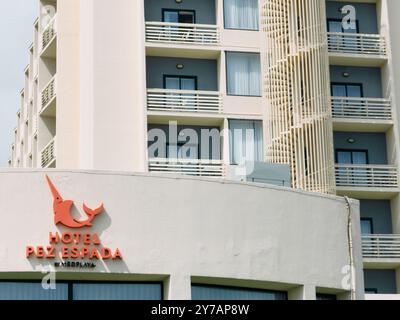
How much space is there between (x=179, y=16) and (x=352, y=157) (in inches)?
422

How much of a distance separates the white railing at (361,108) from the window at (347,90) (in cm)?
84

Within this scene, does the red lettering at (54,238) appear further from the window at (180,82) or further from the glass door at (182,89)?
the window at (180,82)

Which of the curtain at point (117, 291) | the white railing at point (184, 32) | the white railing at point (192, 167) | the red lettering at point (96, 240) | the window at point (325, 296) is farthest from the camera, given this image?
the white railing at point (184, 32)

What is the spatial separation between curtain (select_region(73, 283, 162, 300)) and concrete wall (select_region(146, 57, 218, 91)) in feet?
88.4

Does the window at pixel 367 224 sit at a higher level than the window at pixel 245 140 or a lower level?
lower

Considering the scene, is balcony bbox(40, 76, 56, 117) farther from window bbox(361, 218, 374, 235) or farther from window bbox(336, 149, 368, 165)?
window bbox(361, 218, 374, 235)

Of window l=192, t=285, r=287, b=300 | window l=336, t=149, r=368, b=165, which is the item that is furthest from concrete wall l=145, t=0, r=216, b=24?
window l=192, t=285, r=287, b=300

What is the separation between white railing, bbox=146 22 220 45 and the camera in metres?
54.5

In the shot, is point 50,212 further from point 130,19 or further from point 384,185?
point 384,185

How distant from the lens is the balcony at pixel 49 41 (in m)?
58.0

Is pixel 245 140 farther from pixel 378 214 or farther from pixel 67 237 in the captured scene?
pixel 67 237

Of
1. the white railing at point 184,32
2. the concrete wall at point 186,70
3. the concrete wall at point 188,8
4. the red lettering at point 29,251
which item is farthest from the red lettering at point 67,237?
the concrete wall at point 188,8

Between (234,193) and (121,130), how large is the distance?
23.7 m

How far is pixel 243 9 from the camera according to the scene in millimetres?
55719
